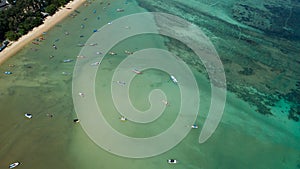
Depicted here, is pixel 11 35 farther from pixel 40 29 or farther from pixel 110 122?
pixel 110 122

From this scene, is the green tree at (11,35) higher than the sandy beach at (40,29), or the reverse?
the green tree at (11,35)

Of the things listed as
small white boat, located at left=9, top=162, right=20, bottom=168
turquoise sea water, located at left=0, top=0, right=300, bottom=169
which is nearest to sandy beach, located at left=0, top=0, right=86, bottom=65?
turquoise sea water, located at left=0, top=0, right=300, bottom=169

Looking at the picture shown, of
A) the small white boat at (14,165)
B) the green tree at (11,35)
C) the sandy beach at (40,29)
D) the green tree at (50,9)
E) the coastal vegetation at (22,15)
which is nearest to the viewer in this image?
the small white boat at (14,165)

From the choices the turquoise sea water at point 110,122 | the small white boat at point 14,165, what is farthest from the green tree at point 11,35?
the small white boat at point 14,165

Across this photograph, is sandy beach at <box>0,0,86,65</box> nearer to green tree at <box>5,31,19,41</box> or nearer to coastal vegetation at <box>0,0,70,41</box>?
green tree at <box>5,31,19,41</box>

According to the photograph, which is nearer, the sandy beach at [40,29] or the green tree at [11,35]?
the sandy beach at [40,29]

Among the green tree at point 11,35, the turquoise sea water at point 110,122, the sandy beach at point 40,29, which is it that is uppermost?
the green tree at point 11,35

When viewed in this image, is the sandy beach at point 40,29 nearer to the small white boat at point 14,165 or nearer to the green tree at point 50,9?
the green tree at point 50,9

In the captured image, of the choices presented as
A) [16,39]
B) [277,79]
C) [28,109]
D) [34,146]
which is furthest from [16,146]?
[277,79]
